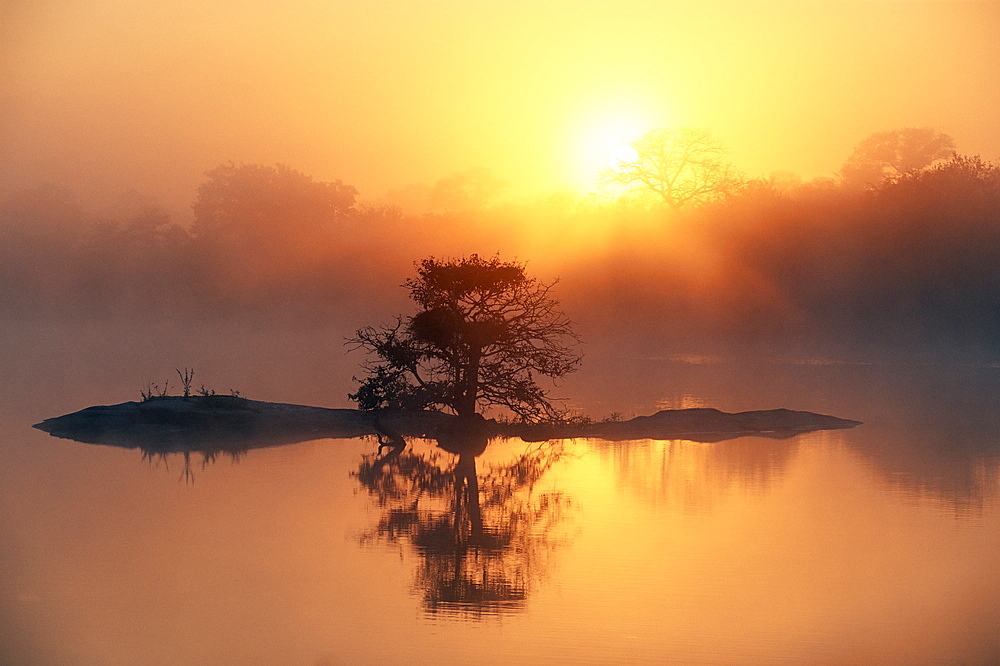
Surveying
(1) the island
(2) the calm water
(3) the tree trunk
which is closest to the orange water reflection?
(2) the calm water

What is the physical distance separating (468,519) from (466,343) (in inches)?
474

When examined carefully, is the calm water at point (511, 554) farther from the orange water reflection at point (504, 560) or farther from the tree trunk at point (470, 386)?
the tree trunk at point (470, 386)

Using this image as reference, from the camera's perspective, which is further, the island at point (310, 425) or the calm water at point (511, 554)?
the island at point (310, 425)

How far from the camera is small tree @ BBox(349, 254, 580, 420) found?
31172 millimetres

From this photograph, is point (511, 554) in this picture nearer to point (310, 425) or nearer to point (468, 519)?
point (468, 519)

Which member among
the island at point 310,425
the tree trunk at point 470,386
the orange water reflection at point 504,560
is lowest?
the orange water reflection at point 504,560

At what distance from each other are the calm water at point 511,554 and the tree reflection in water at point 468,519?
3.1 inches

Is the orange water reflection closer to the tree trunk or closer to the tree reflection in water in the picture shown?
the tree reflection in water

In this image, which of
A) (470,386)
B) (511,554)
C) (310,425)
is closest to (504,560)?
(511,554)

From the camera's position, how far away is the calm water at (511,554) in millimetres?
12586

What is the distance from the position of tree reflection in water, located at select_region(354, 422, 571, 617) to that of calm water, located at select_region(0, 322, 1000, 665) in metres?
0.08

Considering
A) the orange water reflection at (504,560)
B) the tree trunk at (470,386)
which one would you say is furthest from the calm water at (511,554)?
the tree trunk at (470,386)

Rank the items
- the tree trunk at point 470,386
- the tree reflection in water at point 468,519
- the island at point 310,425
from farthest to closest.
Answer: the tree trunk at point 470,386 < the island at point 310,425 < the tree reflection in water at point 468,519

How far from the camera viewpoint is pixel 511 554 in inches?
661
